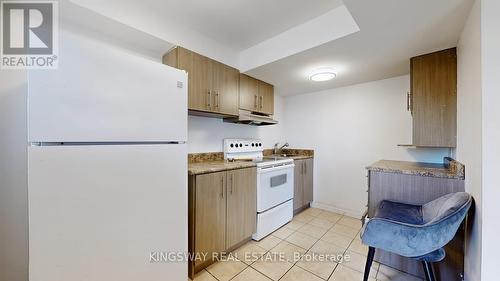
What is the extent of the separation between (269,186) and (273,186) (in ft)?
0.28

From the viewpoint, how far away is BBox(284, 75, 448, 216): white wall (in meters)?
2.53

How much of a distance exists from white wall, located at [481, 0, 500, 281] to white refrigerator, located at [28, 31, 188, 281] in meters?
1.77

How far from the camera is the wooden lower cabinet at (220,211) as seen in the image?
5.37ft

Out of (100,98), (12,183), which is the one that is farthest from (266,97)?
(12,183)

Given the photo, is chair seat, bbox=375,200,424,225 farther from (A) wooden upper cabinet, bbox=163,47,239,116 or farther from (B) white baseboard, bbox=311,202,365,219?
(A) wooden upper cabinet, bbox=163,47,239,116

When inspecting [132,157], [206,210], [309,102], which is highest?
[309,102]

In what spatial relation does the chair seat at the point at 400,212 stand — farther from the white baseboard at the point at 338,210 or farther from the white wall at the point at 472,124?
the white baseboard at the point at 338,210

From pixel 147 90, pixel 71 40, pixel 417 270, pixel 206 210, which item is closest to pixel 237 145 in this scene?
pixel 206 210

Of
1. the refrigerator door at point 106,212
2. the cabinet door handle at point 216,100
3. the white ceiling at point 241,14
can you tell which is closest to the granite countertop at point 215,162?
the refrigerator door at point 106,212

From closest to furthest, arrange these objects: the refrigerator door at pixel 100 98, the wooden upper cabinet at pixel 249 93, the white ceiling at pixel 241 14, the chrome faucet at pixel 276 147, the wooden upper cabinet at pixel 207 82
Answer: the refrigerator door at pixel 100 98
the white ceiling at pixel 241 14
the wooden upper cabinet at pixel 207 82
the wooden upper cabinet at pixel 249 93
the chrome faucet at pixel 276 147

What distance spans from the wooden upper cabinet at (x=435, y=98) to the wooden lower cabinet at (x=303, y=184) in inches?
58.2

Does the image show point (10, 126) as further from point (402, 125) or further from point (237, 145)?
point (402, 125)

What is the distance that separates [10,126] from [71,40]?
91 centimetres

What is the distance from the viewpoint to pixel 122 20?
1541 millimetres
